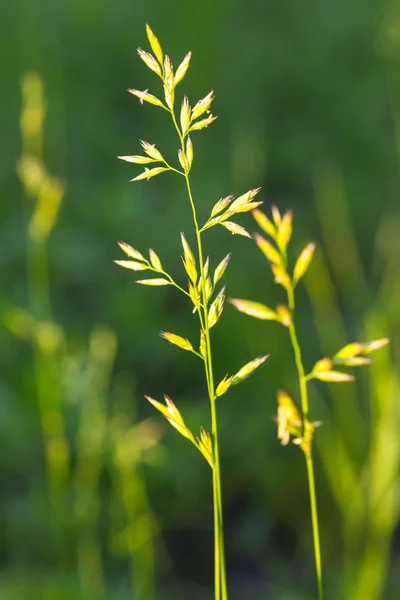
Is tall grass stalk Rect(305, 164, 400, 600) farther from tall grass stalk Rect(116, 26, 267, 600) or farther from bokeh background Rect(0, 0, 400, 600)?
tall grass stalk Rect(116, 26, 267, 600)

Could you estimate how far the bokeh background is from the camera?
1.48 metres

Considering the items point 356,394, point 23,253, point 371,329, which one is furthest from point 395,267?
point 23,253

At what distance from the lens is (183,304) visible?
246cm

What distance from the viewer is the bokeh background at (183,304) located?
1.48 m

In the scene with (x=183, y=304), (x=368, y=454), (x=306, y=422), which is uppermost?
(x=183, y=304)

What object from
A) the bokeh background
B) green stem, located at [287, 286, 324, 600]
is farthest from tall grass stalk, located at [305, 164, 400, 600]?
green stem, located at [287, 286, 324, 600]

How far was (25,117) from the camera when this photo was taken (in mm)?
1099

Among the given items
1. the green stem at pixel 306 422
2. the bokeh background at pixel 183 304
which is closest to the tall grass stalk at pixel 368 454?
the bokeh background at pixel 183 304

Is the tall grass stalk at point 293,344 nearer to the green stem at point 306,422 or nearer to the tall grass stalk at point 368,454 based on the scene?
the green stem at point 306,422

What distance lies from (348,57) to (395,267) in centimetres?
211

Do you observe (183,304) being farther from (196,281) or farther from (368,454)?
(196,281)

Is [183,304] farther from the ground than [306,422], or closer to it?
farther from the ground

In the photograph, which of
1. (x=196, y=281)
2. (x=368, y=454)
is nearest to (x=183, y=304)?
(x=368, y=454)

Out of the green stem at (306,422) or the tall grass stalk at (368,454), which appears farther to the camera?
the tall grass stalk at (368,454)
